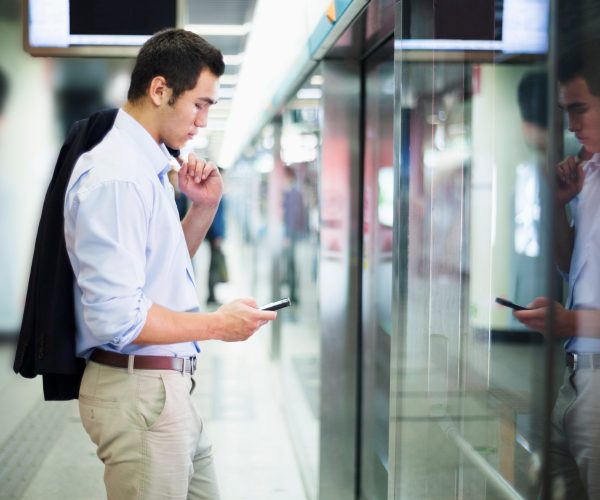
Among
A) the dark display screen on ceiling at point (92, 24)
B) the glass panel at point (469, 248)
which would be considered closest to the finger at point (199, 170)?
the glass panel at point (469, 248)

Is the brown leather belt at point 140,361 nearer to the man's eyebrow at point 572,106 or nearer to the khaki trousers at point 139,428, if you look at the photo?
the khaki trousers at point 139,428

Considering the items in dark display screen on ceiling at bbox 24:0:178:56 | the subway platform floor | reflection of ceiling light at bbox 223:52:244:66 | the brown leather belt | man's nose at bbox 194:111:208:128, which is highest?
reflection of ceiling light at bbox 223:52:244:66

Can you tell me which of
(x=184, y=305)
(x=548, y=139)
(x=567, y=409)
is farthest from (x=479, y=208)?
(x=184, y=305)

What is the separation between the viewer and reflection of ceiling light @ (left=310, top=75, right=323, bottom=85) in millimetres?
3712

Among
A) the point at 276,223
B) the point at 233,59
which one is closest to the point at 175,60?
the point at 276,223

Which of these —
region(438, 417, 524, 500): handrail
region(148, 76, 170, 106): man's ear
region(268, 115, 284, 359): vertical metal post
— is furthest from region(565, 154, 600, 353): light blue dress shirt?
region(268, 115, 284, 359): vertical metal post

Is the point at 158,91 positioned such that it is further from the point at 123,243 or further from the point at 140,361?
the point at 140,361

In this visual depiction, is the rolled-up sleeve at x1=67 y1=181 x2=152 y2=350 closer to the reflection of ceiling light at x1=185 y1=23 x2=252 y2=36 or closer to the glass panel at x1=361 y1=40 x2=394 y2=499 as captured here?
the glass panel at x1=361 y1=40 x2=394 y2=499

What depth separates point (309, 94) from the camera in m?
4.19

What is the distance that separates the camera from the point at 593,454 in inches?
55.6

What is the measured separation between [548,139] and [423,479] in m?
1.20

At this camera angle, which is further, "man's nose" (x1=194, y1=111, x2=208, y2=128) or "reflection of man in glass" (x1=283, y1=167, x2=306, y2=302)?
"reflection of man in glass" (x1=283, y1=167, x2=306, y2=302)

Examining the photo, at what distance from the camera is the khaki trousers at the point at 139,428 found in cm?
186

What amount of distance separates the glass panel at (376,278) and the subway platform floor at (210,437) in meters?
0.75
